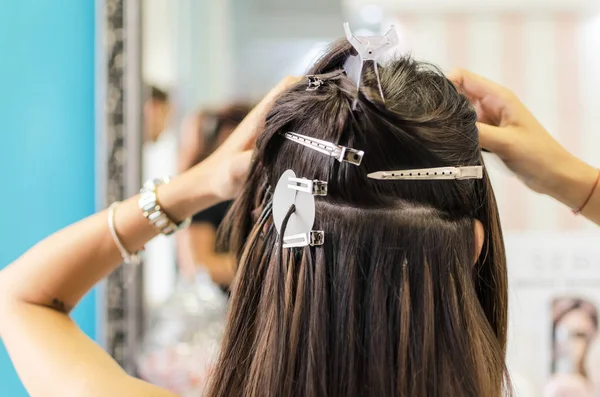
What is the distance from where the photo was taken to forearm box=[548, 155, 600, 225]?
0.59 metres

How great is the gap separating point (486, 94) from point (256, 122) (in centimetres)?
26

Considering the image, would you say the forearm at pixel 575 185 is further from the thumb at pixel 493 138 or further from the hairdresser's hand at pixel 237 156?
the hairdresser's hand at pixel 237 156

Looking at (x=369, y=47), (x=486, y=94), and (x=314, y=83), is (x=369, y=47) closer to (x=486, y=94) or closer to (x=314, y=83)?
(x=314, y=83)

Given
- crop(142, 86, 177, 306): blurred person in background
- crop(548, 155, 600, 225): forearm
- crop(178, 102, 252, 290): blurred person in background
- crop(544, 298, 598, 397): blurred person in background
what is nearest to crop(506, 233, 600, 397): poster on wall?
crop(544, 298, 598, 397): blurred person in background

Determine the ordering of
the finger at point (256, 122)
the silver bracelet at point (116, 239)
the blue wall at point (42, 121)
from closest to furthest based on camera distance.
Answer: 1. the finger at point (256, 122)
2. the silver bracelet at point (116, 239)
3. the blue wall at point (42, 121)

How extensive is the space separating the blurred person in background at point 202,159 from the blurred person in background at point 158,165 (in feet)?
0.08

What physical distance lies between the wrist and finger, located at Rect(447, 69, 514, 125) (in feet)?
0.28

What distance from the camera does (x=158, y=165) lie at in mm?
1052

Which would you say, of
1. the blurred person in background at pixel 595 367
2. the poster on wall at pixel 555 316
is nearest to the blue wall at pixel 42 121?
the poster on wall at pixel 555 316

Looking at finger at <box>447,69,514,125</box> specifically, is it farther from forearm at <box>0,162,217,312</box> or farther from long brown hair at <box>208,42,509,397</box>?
forearm at <box>0,162,217,312</box>

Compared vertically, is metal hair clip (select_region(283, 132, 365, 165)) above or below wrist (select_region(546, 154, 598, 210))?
above

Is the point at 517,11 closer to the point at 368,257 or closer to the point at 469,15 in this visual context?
the point at 469,15

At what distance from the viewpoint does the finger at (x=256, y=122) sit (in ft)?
1.78

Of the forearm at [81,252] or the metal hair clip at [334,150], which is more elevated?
the metal hair clip at [334,150]
